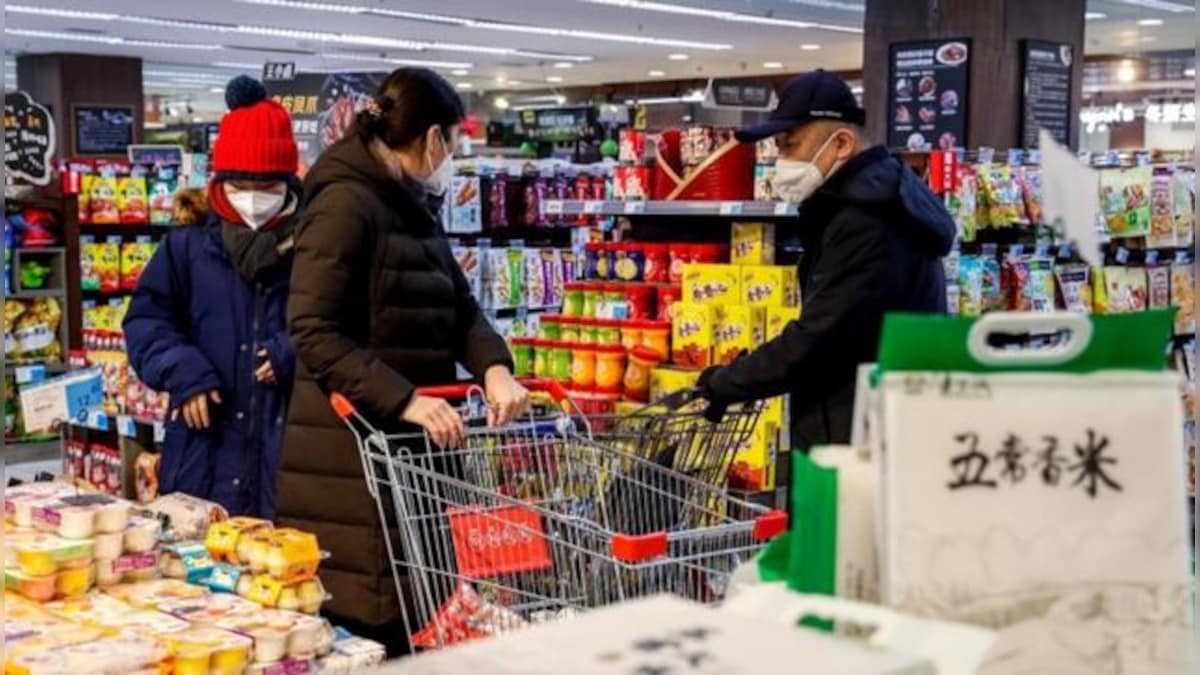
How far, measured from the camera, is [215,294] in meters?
3.87

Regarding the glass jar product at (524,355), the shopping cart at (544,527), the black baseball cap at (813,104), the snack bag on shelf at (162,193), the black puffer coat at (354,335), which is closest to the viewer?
the shopping cart at (544,527)

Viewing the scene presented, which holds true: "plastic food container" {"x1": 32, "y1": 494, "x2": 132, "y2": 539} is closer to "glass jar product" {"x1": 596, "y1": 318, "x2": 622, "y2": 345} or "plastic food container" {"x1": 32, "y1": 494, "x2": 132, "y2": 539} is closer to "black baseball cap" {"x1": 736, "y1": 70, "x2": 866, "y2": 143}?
"black baseball cap" {"x1": 736, "y1": 70, "x2": 866, "y2": 143}

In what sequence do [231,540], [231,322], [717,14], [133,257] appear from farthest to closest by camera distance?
[717,14] → [133,257] → [231,322] → [231,540]

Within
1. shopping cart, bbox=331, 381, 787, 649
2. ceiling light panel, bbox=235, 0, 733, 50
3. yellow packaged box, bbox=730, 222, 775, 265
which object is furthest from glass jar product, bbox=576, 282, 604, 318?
ceiling light panel, bbox=235, 0, 733, 50

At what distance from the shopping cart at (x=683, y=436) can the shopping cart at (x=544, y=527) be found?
6 centimetres

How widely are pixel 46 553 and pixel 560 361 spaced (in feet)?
8.52

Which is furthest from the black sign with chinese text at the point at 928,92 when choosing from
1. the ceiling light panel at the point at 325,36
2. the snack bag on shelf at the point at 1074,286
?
the ceiling light panel at the point at 325,36

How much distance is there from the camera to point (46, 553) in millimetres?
2576

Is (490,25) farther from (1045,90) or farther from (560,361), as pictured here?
(560,361)

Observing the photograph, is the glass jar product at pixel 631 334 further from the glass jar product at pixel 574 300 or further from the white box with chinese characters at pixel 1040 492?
the white box with chinese characters at pixel 1040 492

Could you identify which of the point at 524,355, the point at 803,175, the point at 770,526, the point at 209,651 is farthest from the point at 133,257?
the point at 770,526

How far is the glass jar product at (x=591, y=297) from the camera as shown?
5016 millimetres

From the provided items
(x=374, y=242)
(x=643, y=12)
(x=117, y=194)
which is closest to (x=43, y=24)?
(x=643, y=12)

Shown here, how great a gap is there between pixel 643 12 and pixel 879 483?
47.8 ft
